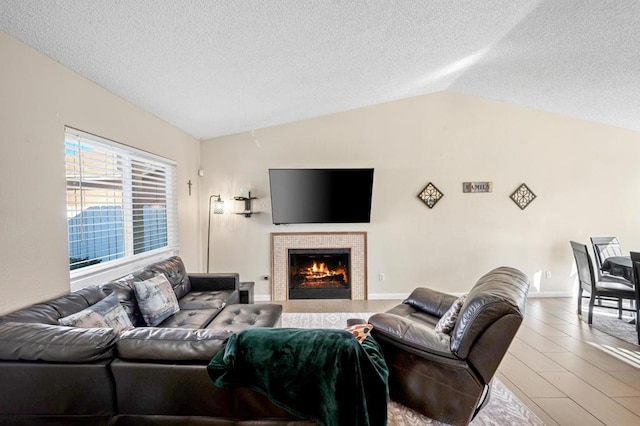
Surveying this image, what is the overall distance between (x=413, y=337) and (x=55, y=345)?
196 centimetres

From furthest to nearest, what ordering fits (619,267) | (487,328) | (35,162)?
1. (619,267)
2. (35,162)
3. (487,328)

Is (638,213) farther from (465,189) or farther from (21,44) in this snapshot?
(21,44)

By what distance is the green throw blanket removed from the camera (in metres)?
1.36

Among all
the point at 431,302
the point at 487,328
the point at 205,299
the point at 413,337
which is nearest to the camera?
the point at 487,328

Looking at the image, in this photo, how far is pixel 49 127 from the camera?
2.08 m

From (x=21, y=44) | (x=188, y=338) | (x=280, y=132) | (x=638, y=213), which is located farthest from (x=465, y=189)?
(x=21, y=44)

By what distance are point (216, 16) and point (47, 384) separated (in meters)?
2.26

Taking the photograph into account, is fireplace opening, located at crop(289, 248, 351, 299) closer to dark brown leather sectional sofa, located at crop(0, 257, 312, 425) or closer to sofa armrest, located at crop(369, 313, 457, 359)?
sofa armrest, located at crop(369, 313, 457, 359)

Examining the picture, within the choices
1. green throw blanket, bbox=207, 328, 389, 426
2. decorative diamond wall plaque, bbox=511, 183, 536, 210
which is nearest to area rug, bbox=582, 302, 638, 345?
decorative diamond wall plaque, bbox=511, 183, 536, 210

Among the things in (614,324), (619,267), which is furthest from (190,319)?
(614,324)

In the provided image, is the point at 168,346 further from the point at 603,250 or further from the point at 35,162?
the point at 603,250

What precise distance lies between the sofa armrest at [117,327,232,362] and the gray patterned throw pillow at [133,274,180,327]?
1099mm

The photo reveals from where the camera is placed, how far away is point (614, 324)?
138 inches

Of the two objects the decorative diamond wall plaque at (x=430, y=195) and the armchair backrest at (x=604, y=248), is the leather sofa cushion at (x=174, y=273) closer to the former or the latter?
the decorative diamond wall plaque at (x=430, y=195)
